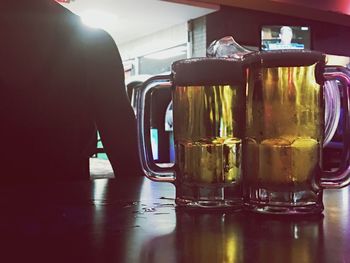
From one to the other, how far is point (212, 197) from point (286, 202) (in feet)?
0.25

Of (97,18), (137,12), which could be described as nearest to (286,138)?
(137,12)

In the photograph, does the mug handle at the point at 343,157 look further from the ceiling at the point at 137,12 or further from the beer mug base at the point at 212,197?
the ceiling at the point at 137,12

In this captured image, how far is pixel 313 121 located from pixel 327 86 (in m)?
0.12

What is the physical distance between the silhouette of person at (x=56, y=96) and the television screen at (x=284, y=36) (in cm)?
418

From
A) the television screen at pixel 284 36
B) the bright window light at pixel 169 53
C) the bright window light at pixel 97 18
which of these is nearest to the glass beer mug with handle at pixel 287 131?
the bright window light at pixel 97 18

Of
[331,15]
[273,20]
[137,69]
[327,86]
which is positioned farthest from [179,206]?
[137,69]

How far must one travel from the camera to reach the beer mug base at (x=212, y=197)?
0.56 m

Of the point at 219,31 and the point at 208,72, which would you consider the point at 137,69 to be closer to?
the point at 219,31

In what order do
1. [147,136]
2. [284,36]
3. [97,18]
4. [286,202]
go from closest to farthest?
[286,202] → [147,136] → [97,18] → [284,36]

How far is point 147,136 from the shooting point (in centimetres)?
67

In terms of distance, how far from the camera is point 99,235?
0.40 metres

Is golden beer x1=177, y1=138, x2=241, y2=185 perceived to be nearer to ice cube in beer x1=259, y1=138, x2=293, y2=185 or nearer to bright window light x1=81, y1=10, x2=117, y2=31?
ice cube in beer x1=259, y1=138, x2=293, y2=185

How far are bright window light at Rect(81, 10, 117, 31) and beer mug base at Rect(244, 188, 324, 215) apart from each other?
4.57 m

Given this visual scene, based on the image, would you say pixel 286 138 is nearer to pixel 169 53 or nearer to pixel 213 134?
pixel 213 134
